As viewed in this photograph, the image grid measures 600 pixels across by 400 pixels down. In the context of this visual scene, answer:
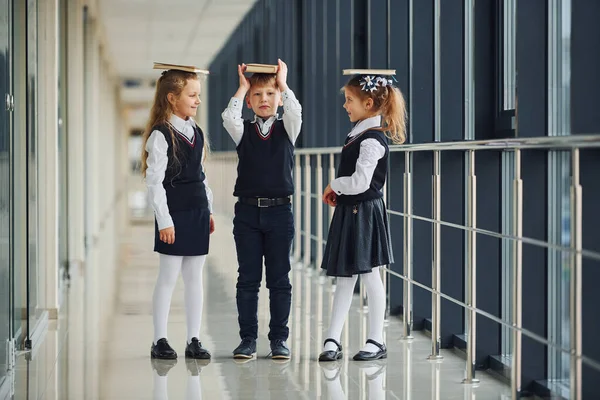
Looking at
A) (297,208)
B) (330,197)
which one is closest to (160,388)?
(330,197)

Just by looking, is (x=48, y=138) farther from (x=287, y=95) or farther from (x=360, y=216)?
(x=360, y=216)

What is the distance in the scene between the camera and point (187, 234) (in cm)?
A: 289

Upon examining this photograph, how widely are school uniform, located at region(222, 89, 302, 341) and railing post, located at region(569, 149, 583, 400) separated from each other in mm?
1089

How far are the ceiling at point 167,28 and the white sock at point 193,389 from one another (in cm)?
524

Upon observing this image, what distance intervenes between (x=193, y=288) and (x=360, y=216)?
0.56 metres

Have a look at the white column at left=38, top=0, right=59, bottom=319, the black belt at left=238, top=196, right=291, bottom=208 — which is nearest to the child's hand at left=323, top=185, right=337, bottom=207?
the black belt at left=238, top=196, right=291, bottom=208

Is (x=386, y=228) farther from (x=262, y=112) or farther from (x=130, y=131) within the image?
(x=130, y=131)

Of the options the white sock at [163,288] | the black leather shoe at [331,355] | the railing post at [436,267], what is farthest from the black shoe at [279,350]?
the railing post at [436,267]

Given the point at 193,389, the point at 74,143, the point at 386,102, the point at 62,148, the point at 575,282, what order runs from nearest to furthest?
A: 1. the point at 575,282
2. the point at 193,389
3. the point at 386,102
4. the point at 62,148
5. the point at 74,143

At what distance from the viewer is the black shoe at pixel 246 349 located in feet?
9.78

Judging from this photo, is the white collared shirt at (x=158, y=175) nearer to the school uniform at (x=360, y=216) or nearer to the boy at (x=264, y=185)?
the boy at (x=264, y=185)

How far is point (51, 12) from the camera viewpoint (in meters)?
3.85

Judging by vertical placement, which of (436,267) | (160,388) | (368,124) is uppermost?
(368,124)

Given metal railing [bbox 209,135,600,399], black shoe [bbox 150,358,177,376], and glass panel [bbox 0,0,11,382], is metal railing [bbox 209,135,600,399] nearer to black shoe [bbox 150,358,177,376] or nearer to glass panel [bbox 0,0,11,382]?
black shoe [bbox 150,358,177,376]
